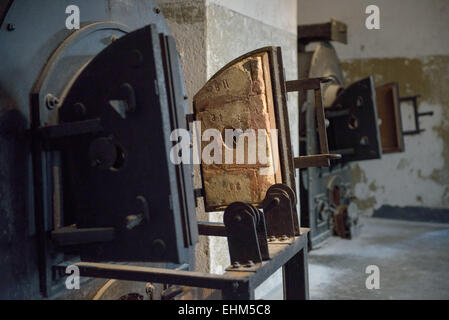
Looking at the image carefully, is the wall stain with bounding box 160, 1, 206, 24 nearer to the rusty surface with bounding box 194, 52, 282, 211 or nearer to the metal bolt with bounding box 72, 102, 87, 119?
the rusty surface with bounding box 194, 52, 282, 211

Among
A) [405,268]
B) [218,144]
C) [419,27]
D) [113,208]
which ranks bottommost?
[405,268]

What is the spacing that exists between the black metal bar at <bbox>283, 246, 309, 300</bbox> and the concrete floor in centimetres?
133

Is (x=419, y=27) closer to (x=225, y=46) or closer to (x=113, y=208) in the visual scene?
(x=225, y=46)

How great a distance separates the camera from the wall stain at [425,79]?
5387 mm

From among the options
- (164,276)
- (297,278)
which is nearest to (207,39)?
(297,278)

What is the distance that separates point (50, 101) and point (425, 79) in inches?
211

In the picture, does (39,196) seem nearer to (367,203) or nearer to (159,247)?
(159,247)

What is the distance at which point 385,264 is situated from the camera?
3.59 meters

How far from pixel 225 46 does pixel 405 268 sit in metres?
2.39

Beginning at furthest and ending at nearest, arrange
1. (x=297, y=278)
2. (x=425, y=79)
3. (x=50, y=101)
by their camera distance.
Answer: (x=425, y=79), (x=297, y=278), (x=50, y=101)

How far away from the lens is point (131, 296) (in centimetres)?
146

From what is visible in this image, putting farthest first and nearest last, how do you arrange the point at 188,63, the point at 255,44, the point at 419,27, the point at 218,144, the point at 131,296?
the point at 419,27, the point at 255,44, the point at 188,63, the point at 218,144, the point at 131,296

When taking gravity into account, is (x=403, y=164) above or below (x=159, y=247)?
below
